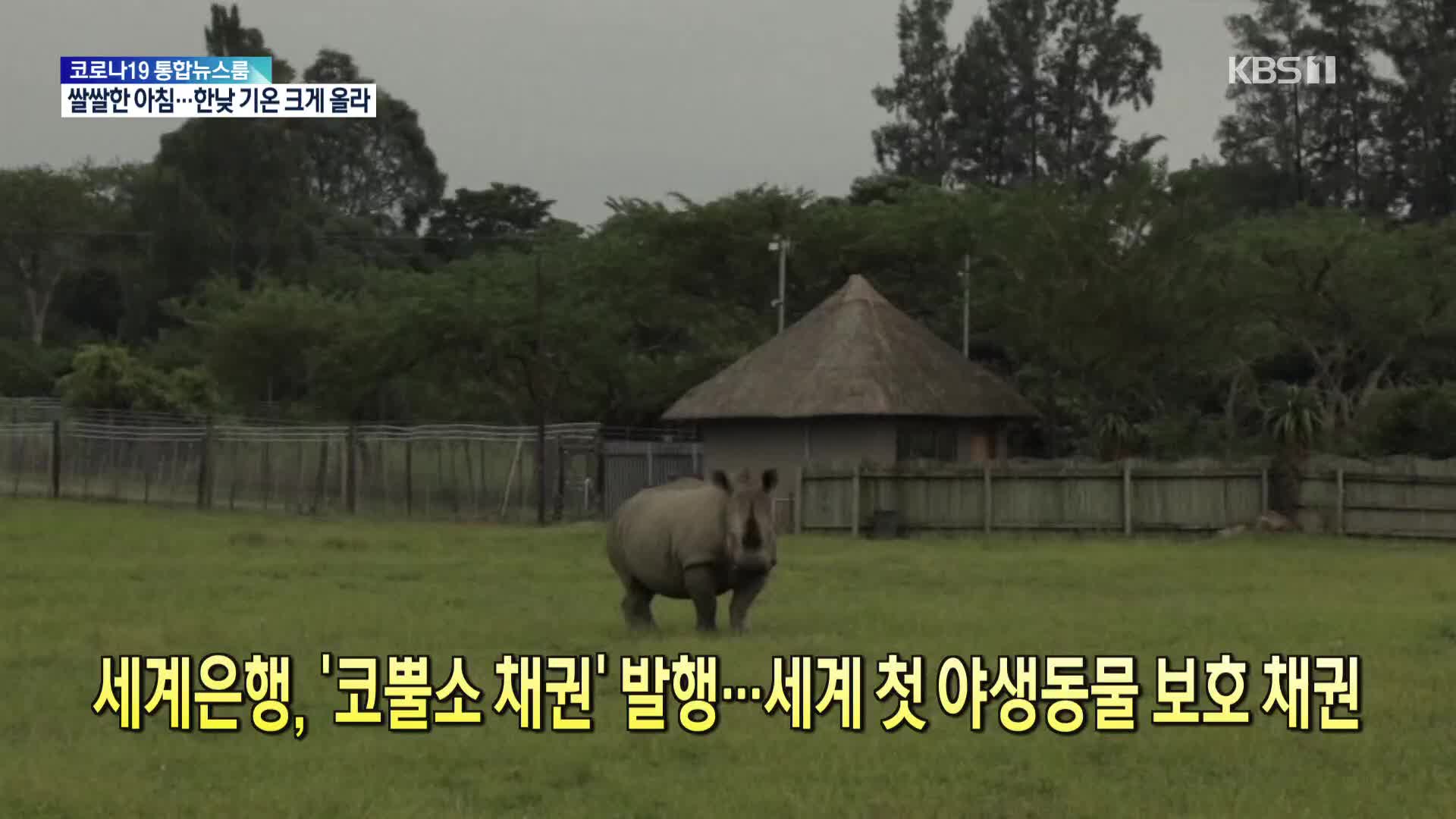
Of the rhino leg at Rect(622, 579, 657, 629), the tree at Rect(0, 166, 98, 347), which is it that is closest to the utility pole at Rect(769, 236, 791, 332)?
the rhino leg at Rect(622, 579, 657, 629)

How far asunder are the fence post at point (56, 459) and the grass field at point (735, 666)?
16696mm

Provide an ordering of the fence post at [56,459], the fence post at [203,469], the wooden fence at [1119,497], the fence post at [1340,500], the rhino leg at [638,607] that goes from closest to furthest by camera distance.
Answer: the rhino leg at [638,607] < the wooden fence at [1119,497] < the fence post at [1340,500] < the fence post at [203,469] < the fence post at [56,459]

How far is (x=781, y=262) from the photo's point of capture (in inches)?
2191

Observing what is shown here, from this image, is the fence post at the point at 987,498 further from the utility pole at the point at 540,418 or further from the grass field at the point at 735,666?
the utility pole at the point at 540,418

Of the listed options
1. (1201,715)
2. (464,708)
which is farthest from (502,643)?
(1201,715)

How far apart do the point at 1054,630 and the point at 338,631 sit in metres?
6.48

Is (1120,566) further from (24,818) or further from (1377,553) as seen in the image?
(24,818)

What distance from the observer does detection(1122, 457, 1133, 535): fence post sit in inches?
1479

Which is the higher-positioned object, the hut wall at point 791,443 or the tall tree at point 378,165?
the tall tree at point 378,165

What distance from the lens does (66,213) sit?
91.9 meters

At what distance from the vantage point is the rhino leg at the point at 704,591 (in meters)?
17.5

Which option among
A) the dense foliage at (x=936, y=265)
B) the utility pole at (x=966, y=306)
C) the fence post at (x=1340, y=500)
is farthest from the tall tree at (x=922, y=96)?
the fence post at (x=1340, y=500)

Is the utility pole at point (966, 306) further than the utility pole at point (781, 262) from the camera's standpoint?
Yes

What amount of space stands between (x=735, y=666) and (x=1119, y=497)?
2371 centimetres
